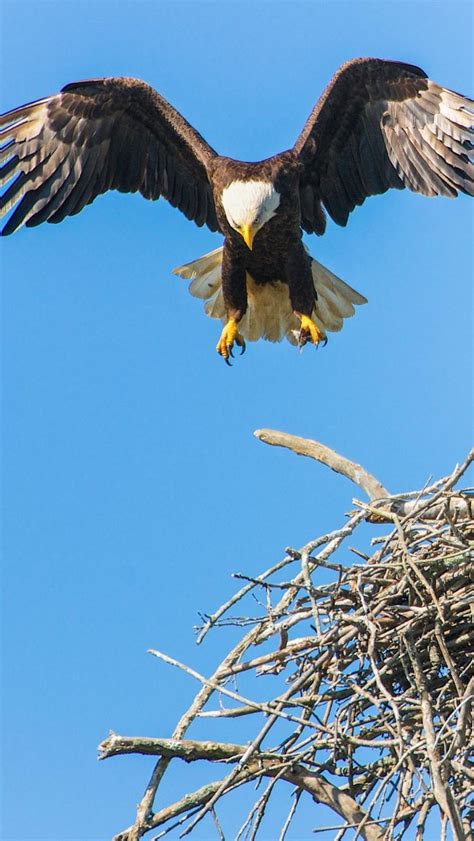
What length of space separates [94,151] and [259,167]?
3.54 ft

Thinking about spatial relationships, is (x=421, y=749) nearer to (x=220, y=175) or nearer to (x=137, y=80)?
(x=220, y=175)

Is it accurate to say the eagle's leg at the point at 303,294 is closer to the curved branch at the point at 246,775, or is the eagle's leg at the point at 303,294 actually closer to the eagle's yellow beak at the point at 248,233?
the eagle's yellow beak at the point at 248,233

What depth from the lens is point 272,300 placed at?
8.34 m

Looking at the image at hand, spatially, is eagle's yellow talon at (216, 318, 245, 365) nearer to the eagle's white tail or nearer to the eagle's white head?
the eagle's white tail

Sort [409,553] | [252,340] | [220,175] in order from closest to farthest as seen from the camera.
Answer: [409,553]
[220,175]
[252,340]

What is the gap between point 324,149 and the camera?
26.3 feet

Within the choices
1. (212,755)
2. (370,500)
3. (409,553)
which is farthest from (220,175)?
(212,755)

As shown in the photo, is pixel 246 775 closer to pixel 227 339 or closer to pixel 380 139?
pixel 227 339

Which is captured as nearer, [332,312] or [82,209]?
[82,209]

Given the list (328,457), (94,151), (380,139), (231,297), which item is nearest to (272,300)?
(231,297)

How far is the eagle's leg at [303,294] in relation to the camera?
7.89 meters

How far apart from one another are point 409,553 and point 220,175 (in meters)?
3.75

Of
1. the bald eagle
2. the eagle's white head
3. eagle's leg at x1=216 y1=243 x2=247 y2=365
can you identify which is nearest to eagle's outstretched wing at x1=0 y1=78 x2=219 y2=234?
the bald eagle

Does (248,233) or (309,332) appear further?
(309,332)
